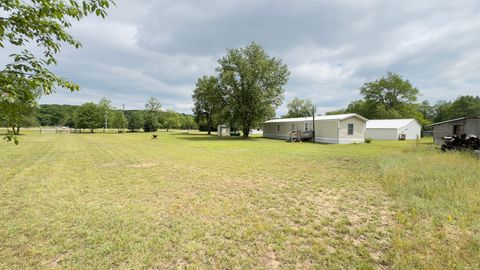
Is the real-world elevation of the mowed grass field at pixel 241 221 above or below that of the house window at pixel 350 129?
below

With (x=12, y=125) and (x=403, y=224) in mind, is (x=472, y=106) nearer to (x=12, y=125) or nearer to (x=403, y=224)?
(x=403, y=224)

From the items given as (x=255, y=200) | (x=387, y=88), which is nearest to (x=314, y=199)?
(x=255, y=200)

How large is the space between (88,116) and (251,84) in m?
36.6

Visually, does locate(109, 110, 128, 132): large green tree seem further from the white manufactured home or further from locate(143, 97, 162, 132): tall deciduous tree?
the white manufactured home

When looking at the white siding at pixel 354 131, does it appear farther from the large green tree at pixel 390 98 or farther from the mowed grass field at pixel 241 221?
the large green tree at pixel 390 98

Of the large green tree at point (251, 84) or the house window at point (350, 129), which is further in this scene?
the large green tree at point (251, 84)

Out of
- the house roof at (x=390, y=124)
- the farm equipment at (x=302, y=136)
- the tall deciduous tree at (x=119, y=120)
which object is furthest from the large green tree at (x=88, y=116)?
the house roof at (x=390, y=124)

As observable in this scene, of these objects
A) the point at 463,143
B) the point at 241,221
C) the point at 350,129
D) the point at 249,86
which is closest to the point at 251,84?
the point at 249,86

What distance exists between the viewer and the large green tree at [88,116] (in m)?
45.0

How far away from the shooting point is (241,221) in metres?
3.96

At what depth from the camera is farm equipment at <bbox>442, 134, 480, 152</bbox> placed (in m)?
12.8

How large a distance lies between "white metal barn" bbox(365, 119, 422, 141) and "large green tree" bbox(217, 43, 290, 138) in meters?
16.1

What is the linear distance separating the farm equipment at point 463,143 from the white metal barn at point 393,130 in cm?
1942

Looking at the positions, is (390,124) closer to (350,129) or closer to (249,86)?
(350,129)
